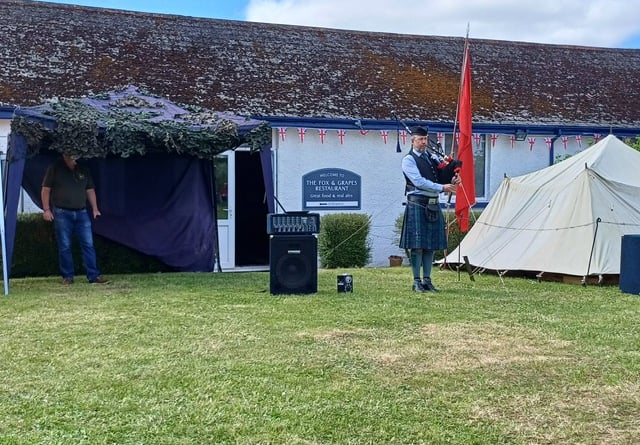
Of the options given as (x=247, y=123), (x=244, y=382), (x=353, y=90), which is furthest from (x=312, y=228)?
(x=353, y=90)

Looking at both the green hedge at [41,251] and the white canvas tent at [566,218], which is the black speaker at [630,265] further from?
the green hedge at [41,251]

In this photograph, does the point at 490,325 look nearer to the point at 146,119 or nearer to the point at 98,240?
the point at 146,119

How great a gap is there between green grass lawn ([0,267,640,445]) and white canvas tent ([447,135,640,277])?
1637 mm

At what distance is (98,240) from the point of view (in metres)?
10.6

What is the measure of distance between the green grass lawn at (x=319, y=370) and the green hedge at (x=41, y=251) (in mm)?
2919

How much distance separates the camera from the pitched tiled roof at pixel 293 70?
13.3 m

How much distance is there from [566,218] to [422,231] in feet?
8.87

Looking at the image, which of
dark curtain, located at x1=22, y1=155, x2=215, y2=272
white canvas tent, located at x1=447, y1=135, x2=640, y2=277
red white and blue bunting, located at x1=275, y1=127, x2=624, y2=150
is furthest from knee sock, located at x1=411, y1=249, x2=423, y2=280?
red white and blue bunting, located at x1=275, y1=127, x2=624, y2=150

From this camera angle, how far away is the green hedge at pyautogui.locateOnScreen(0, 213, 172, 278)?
10.3 meters

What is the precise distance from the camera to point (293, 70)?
14938mm

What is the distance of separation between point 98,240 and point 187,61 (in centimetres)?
530

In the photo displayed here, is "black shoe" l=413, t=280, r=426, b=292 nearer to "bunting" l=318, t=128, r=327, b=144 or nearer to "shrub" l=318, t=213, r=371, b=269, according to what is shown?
"shrub" l=318, t=213, r=371, b=269

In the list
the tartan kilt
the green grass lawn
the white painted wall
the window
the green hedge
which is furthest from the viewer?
the window

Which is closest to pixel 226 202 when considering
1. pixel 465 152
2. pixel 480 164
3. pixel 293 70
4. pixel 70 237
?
pixel 293 70
